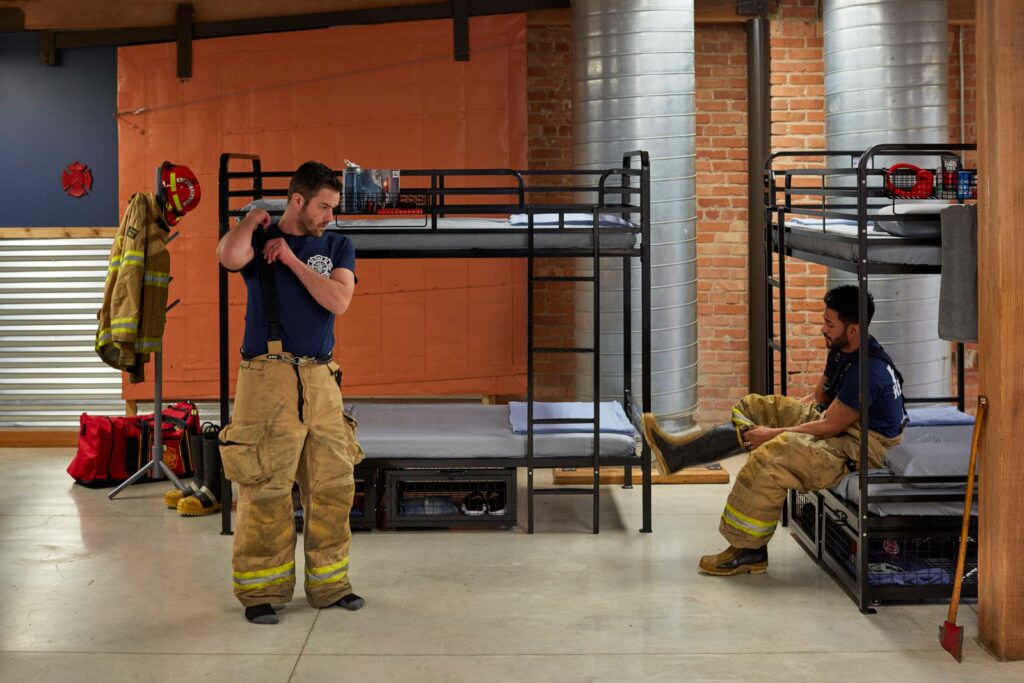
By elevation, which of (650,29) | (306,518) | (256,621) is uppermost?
(650,29)

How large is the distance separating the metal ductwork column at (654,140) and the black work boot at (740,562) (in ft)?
7.83

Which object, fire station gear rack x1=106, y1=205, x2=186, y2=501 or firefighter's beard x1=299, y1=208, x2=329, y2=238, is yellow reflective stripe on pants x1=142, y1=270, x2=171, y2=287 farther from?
firefighter's beard x1=299, y1=208, x2=329, y2=238

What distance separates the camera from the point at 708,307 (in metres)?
10.2

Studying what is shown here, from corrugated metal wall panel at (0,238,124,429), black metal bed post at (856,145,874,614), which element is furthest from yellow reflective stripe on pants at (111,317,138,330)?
black metal bed post at (856,145,874,614)

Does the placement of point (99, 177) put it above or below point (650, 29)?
below

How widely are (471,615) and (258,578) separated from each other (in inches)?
38.9

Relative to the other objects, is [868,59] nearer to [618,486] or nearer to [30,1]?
[618,486]

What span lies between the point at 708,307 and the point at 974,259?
4677 millimetres

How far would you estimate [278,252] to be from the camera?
5.79 m

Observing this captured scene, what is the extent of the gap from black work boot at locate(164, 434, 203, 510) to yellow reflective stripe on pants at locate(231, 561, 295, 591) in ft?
7.20

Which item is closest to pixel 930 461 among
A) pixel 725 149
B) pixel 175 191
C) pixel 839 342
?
pixel 839 342

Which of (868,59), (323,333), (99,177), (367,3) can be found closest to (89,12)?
(99,177)

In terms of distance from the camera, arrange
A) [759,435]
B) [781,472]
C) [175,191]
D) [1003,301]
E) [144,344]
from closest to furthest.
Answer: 1. [1003,301]
2. [781,472]
3. [759,435]
4. [144,344]
5. [175,191]

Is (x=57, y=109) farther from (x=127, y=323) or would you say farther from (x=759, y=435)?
(x=759, y=435)
